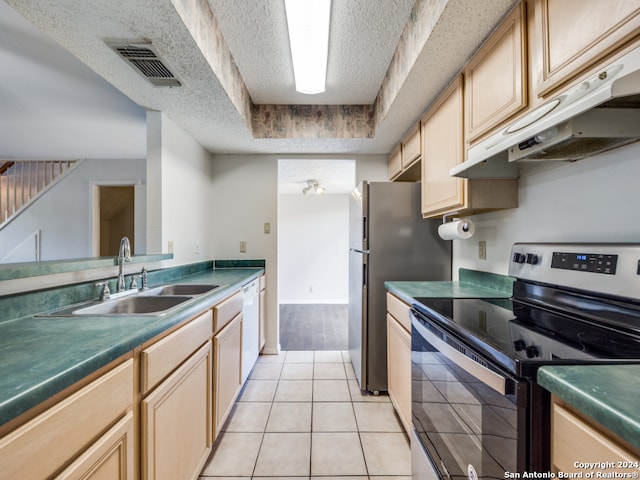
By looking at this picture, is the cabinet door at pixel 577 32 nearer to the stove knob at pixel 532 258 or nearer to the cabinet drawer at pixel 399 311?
the stove knob at pixel 532 258

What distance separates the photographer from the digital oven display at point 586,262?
0.89 m

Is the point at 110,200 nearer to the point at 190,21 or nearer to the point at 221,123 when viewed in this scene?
the point at 221,123

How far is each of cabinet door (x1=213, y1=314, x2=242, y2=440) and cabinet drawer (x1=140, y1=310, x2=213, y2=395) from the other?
0.72 ft

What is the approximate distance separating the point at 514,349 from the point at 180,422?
122cm

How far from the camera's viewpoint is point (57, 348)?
2.45 feet

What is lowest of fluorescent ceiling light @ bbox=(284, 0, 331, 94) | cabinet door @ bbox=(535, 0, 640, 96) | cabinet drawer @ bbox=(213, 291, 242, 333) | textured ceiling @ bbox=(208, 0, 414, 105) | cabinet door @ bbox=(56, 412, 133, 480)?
cabinet door @ bbox=(56, 412, 133, 480)

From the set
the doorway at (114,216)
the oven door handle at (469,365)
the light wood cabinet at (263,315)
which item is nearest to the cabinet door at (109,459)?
the oven door handle at (469,365)

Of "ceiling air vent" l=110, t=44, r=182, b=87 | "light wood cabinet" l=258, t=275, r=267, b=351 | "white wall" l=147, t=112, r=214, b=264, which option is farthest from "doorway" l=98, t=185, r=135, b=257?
"ceiling air vent" l=110, t=44, r=182, b=87

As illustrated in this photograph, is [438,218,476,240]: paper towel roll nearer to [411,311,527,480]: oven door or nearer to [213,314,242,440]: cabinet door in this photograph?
[411,311,527,480]: oven door

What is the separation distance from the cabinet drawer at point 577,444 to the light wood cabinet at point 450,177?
1067 millimetres

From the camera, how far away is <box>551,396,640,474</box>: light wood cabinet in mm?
467

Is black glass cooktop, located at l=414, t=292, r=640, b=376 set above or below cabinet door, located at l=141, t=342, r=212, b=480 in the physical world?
above

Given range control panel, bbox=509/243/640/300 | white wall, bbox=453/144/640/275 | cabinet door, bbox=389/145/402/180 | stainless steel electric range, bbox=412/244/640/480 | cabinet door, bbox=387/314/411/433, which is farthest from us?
cabinet door, bbox=389/145/402/180

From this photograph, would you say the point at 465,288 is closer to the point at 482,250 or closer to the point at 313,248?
the point at 482,250
